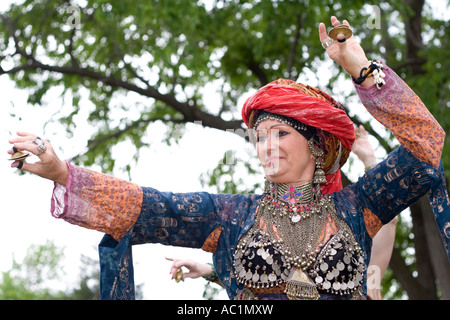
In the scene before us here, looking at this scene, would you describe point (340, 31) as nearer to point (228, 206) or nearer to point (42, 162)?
point (228, 206)

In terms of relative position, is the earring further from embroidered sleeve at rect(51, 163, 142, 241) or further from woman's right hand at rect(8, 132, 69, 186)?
woman's right hand at rect(8, 132, 69, 186)

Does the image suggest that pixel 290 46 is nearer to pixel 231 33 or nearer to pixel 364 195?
pixel 231 33

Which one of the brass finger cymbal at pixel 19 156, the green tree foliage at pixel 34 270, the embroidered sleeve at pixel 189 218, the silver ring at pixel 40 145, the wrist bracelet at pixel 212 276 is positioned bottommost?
the wrist bracelet at pixel 212 276

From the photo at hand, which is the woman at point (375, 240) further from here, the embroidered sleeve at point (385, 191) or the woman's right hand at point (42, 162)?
the woman's right hand at point (42, 162)

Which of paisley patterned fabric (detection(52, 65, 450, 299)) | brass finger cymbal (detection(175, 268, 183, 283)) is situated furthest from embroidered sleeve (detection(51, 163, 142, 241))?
brass finger cymbal (detection(175, 268, 183, 283))

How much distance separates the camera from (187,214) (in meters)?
3.78

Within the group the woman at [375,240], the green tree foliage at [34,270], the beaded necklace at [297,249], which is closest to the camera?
the beaded necklace at [297,249]

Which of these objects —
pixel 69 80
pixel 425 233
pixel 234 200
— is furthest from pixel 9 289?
pixel 234 200

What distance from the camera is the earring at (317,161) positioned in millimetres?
3863

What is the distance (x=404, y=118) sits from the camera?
3.54m

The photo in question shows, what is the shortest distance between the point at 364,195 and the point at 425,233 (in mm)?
4209

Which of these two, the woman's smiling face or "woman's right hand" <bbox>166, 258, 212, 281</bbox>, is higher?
the woman's smiling face

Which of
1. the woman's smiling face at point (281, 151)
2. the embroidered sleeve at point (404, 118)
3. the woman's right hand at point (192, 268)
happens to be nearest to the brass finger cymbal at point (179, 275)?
the woman's right hand at point (192, 268)

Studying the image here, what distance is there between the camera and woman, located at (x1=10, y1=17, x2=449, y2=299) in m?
3.54
